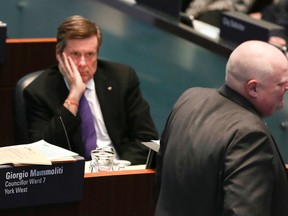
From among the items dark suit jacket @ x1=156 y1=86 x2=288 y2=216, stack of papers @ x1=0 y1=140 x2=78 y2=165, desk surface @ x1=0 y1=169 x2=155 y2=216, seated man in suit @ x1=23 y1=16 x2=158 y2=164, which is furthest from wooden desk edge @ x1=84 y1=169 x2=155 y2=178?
seated man in suit @ x1=23 y1=16 x2=158 y2=164

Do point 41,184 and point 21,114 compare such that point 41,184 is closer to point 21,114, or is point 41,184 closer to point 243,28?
point 21,114

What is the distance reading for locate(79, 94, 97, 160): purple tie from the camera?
14.6 ft

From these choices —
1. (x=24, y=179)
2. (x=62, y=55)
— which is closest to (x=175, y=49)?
(x=62, y=55)

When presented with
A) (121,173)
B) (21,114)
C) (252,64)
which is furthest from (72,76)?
(252,64)

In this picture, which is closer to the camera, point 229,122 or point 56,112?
point 229,122

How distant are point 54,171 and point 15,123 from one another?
1.14m

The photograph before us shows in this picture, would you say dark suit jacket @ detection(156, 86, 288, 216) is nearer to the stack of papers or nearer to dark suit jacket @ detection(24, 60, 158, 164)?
the stack of papers

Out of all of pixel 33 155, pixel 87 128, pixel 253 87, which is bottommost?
pixel 87 128

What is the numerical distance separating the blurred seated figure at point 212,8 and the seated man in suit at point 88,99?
6.98 feet

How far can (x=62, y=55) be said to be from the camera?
180 inches

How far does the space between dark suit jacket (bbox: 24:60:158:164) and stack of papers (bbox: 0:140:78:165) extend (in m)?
0.72

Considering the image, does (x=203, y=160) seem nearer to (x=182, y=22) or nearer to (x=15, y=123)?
(x=15, y=123)

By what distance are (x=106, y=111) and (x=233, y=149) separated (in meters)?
1.66

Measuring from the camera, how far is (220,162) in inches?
117
